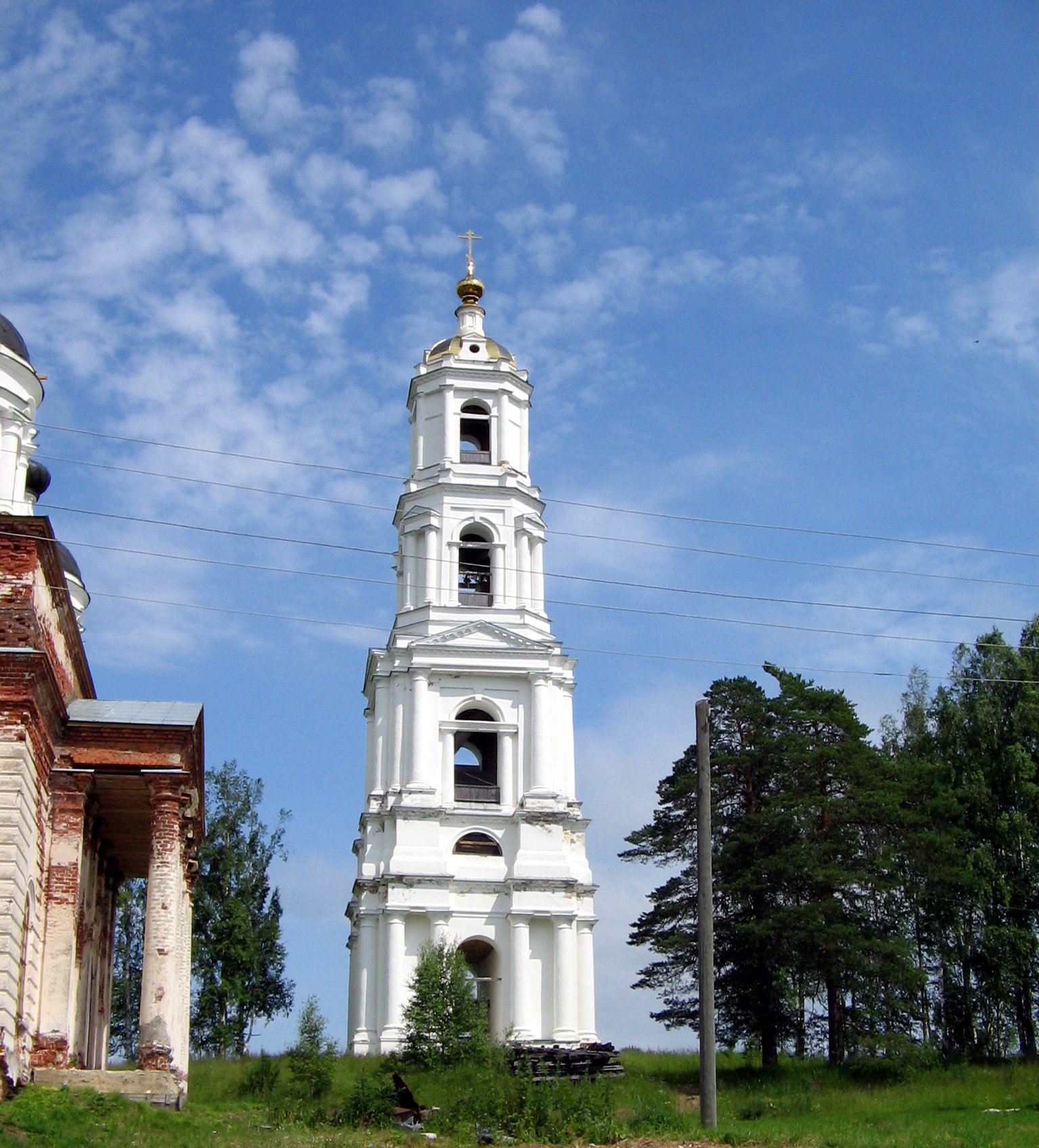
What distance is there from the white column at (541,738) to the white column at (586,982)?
3.96 meters

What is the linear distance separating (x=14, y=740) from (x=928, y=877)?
85.0 ft

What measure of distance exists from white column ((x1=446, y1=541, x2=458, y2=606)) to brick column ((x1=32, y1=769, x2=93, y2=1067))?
20641 mm

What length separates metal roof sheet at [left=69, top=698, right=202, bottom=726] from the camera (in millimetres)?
26094

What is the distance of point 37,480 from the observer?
1571 inches

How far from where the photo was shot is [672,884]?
4181cm

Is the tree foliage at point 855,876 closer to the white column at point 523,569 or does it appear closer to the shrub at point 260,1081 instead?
the white column at point 523,569

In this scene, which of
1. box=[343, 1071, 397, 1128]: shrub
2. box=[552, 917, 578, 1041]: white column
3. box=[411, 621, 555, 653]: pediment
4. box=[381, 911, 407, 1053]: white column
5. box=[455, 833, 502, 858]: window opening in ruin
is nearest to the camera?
box=[343, 1071, 397, 1128]: shrub

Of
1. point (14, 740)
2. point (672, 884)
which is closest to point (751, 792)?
point (672, 884)

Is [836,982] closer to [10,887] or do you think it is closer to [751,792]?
[751,792]

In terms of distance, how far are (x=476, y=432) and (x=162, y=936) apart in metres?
26.5

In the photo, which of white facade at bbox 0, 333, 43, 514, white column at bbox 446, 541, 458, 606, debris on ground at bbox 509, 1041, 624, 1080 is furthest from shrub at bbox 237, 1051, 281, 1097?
white column at bbox 446, 541, 458, 606

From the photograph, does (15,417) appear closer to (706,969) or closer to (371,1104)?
(371,1104)

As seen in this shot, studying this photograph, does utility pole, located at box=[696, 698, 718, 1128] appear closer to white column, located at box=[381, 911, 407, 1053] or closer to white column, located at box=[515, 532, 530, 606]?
white column, located at box=[381, 911, 407, 1053]

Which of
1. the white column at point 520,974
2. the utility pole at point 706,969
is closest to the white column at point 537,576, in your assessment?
the white column at point 520,974
